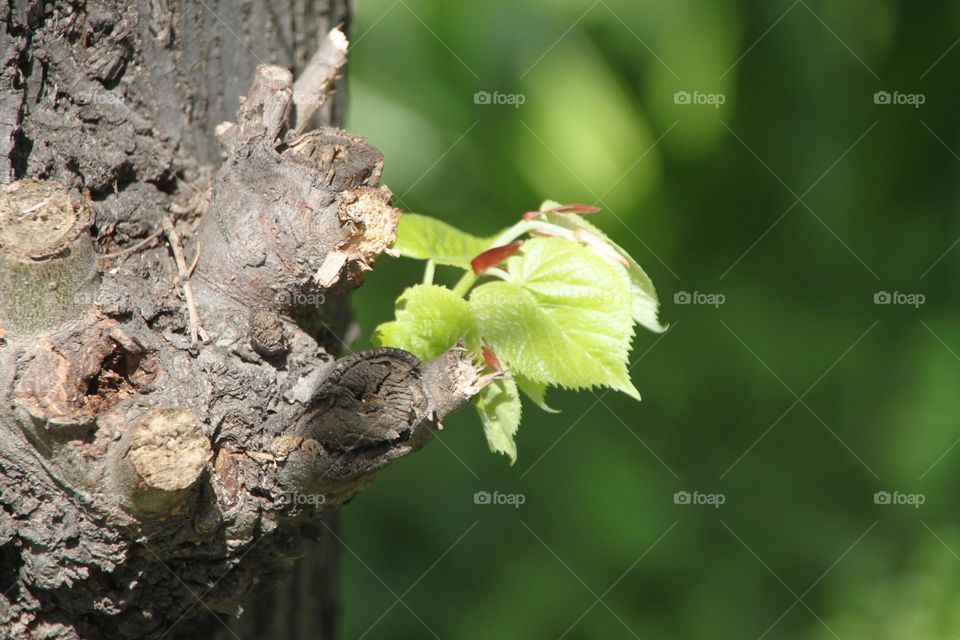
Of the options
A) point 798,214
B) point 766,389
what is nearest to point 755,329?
point 766,389

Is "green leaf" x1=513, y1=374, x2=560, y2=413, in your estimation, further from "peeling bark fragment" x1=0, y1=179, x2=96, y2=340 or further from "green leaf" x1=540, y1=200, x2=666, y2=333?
"peeling bark fragment" x1=0, y1=179, x2=96, y2=340

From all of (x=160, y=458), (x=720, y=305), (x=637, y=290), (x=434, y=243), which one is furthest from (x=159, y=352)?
(x=720, y=305)

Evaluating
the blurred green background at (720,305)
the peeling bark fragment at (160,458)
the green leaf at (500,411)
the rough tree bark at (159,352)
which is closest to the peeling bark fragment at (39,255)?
the rough tree bark at (159,352)

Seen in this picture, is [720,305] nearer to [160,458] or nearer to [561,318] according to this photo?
[561,318]

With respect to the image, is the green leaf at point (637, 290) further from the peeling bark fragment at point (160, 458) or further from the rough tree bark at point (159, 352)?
the peeling bark fragment at point (160, 458)

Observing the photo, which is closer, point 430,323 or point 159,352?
point 159,352

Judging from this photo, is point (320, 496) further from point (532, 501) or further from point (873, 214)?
point (873, 214)

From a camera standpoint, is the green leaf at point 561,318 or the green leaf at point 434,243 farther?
the green leaf at point 434,243

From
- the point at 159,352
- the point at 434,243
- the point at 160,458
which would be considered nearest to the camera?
the point at 160,458
